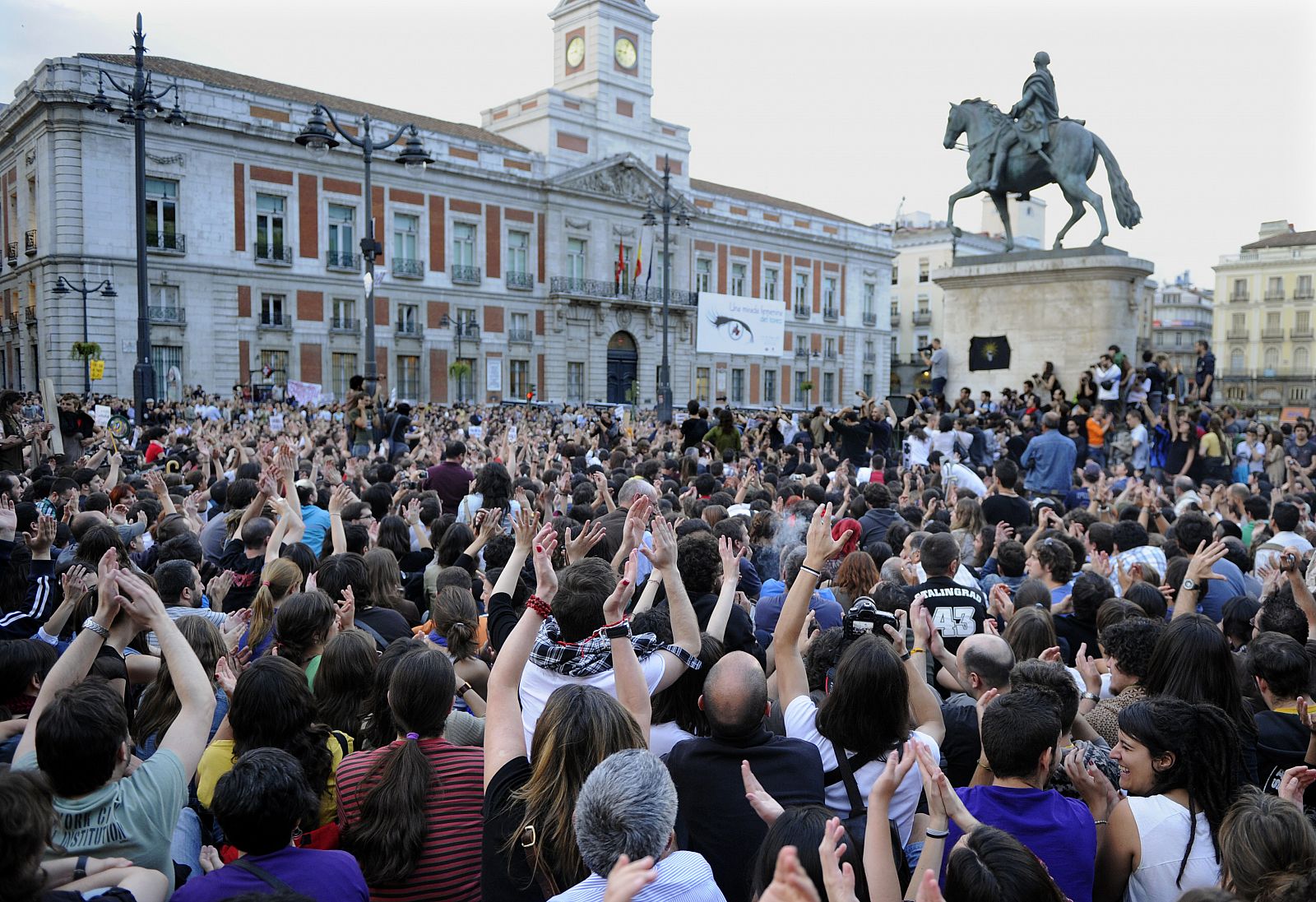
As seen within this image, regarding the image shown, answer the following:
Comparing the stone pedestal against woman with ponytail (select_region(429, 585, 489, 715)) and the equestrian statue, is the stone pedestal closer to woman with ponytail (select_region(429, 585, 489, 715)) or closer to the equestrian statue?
the equestrian statue

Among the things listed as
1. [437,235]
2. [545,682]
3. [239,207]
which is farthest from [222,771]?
[437,235]

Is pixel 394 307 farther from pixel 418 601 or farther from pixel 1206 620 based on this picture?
pixel 1206 620

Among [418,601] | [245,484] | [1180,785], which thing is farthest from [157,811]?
[245,484]

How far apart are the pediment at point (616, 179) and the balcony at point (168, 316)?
18.5 metres

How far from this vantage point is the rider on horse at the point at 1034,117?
17.7m

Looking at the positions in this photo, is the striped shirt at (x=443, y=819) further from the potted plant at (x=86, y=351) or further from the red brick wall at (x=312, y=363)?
the red brick wall at (x=312, y=363)

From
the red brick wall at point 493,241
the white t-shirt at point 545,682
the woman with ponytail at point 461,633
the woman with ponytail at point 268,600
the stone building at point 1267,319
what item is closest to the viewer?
the white t-shirt at point 545,682

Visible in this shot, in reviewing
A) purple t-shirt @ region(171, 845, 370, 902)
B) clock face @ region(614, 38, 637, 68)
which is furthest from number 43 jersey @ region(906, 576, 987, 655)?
clock face @ region(614, 38, 637, 68)

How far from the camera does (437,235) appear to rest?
43281 mm

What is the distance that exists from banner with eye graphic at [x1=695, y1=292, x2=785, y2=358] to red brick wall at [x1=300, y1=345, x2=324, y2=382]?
2023 centimetres

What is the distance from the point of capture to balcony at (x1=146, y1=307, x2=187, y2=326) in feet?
116

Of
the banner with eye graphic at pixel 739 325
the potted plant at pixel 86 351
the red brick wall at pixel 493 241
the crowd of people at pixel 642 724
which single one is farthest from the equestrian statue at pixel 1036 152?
the banner with eye graphic at pixel 739 325

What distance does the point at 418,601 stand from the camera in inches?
250

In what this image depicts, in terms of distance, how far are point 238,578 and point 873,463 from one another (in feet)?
26.5
